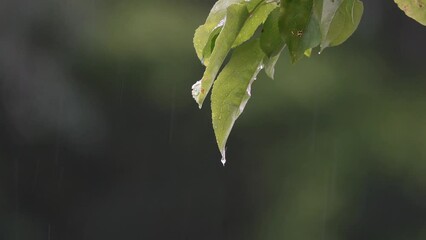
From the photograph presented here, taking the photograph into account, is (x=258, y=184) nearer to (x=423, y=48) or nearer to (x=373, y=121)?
(x=373, y=121)

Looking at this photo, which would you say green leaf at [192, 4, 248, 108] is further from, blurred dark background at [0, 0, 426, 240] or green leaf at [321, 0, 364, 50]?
blurred dark background at [0, 0, 426, 240]

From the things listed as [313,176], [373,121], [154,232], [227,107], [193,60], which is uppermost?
[227,107]

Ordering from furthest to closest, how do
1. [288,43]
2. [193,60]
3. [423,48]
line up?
[423,48], [193,60], [288,43]

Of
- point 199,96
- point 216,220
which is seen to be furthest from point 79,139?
point 199,96

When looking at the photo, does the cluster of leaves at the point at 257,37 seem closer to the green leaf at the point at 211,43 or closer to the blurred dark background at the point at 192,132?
the green leaf at the point at 211,43

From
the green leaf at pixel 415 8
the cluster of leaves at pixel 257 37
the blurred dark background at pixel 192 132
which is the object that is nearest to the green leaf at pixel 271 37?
the cluster of leaves at pixel 257 37


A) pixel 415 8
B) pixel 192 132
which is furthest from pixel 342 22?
pixel 192 132

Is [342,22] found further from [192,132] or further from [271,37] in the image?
[192,132]
